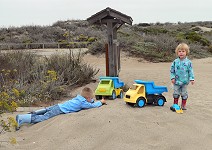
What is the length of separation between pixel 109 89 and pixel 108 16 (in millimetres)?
3076

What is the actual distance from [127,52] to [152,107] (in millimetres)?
13291

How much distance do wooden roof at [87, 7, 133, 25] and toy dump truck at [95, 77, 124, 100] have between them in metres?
2.57

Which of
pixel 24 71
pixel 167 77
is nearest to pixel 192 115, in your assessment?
pixel 24 71

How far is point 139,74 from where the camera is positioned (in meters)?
13.4

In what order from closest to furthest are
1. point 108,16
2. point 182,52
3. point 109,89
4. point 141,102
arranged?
point 141,102, point 182,52, point 109,89, point 108,16

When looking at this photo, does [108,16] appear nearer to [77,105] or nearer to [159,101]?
[159,101]

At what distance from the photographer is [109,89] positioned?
7555 millimetres

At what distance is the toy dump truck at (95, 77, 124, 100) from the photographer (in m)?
7.55

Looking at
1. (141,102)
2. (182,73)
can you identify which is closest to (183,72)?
(182,73)

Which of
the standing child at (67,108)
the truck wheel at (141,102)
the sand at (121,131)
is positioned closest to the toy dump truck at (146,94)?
the truck wheel at (141,102)

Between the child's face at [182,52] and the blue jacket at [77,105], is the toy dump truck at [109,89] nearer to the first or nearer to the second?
the blue jacket at [77,105]

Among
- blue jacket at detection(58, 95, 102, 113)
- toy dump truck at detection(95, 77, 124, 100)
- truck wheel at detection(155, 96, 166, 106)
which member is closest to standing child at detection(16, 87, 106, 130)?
blue jacket at detection(58, 95, 102, 113)

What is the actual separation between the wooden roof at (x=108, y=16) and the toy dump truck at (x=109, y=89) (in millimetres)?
2571

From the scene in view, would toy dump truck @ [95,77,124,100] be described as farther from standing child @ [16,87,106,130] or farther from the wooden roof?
the wooden roof
